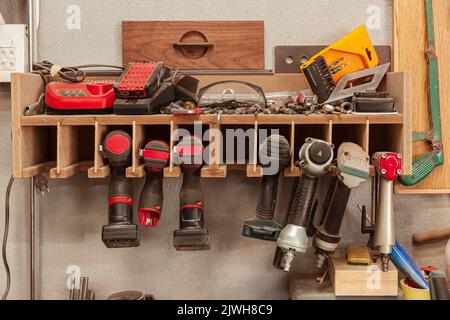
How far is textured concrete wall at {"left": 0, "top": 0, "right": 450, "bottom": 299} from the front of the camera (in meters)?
1.12

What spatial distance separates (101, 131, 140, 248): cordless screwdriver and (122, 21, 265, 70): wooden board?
0.25 metres

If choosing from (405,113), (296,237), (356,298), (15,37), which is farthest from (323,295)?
(15,37)

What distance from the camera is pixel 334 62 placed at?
3.36 feet

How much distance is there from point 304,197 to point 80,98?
0.45 m

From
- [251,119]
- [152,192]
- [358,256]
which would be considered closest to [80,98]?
[152,192]

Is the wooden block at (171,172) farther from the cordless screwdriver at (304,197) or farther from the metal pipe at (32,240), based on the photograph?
the metal pipe at (32,240)

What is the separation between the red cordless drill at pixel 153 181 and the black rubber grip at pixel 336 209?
311 mm

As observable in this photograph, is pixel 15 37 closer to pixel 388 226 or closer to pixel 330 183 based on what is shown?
pixel 330 183

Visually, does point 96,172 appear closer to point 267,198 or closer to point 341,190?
point 267,198

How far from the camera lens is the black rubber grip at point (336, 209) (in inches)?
35.7

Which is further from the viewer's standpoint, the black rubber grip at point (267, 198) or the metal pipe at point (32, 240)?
the metal pipe at point (32, 240)

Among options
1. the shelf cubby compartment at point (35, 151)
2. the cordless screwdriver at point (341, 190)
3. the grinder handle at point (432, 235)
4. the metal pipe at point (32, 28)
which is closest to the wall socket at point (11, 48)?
the metal pipe at point (32, 28)

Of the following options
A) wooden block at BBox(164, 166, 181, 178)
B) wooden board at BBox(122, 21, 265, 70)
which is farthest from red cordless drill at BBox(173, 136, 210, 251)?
wooden board at BBox(122, 21, 265, 70)

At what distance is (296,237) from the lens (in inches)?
35.6
